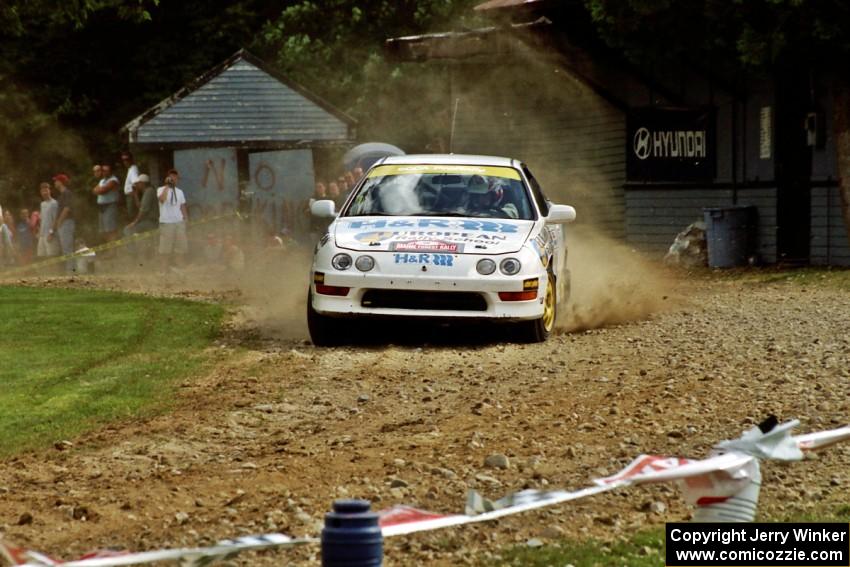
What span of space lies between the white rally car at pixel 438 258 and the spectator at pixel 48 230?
1785 cm

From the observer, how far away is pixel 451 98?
3378cm

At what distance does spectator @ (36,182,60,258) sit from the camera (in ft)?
102

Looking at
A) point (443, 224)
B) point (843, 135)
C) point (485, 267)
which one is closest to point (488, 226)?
point (443, 224)

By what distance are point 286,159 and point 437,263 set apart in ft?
70.0

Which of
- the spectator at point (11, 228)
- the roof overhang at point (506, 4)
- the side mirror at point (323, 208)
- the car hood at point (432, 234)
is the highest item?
the roof overhang at point (506, 4)

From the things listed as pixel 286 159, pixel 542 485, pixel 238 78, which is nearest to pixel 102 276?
pixel 286 159

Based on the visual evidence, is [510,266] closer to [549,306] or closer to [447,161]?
[549,306]

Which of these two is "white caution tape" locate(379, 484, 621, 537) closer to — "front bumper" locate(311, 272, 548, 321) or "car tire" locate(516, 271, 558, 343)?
"front bumper" locate(311, 272, 548, 321)

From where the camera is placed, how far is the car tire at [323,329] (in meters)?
13.4

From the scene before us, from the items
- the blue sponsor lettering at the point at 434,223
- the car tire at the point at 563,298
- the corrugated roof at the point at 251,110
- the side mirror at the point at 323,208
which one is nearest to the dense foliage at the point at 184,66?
the corrugated roof at the point at 251,110

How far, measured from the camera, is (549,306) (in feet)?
45.6

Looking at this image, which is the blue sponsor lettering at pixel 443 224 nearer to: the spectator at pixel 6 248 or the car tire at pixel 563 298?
the car tire at pixel 563 298

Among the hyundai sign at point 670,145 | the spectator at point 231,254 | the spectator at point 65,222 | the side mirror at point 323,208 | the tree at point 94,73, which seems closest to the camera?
the side mirror at point 323,208

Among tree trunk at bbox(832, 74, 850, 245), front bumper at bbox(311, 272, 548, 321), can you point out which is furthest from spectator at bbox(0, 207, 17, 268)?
front bumper at bbox(311, 272, 548, 321)
